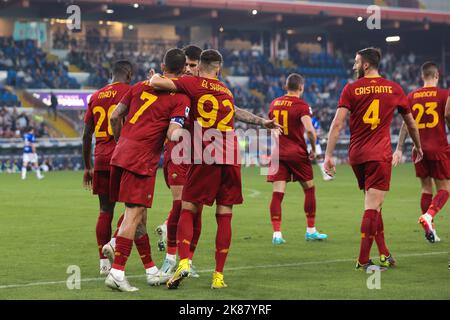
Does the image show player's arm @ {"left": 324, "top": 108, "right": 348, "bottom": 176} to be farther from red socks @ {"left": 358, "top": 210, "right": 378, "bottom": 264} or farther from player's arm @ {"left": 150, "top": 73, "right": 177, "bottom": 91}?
player's arm @ {"left": 150, "top": 73, "right": 177, "bottom": 91}

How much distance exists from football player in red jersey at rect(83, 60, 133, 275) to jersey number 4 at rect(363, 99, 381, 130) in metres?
2.67

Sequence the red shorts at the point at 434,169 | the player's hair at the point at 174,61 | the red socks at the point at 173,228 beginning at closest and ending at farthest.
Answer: the player's hair at the point at 174,61, the red socks at the point at 173,228, the red shorts at the point at 434,169

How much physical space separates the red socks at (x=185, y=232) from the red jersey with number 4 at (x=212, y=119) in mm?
562

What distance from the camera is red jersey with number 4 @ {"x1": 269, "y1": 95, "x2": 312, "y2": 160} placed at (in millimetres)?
13867

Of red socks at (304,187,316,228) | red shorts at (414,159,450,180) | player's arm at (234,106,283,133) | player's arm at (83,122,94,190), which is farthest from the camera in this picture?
red socks at (304,187,316,228)

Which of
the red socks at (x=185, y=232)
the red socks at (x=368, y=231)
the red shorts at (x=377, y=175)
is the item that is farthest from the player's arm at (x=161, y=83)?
the red socks at (x=368, y=231)

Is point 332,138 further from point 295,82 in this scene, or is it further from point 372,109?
point 295,82

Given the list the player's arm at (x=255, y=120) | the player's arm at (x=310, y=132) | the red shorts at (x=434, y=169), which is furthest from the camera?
the player's arm at (x=310, y=132)

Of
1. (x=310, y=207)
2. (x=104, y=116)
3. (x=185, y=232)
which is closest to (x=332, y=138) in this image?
(x=185, y=232)

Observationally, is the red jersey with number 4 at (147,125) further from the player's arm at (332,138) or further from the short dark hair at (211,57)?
the player's arm at (332,138)

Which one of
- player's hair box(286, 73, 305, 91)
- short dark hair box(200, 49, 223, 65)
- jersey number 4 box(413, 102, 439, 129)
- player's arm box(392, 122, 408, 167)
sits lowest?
player's arm box(392, 122, 408, 167)

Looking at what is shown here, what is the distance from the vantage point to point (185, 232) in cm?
935

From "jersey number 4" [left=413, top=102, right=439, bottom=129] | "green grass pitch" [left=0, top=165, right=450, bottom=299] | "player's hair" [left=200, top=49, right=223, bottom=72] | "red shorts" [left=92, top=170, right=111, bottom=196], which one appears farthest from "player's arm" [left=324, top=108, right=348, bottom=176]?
"jersey number 4" [left=413, top=102, right=439, bottom=129]

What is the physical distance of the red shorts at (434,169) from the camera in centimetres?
1342
